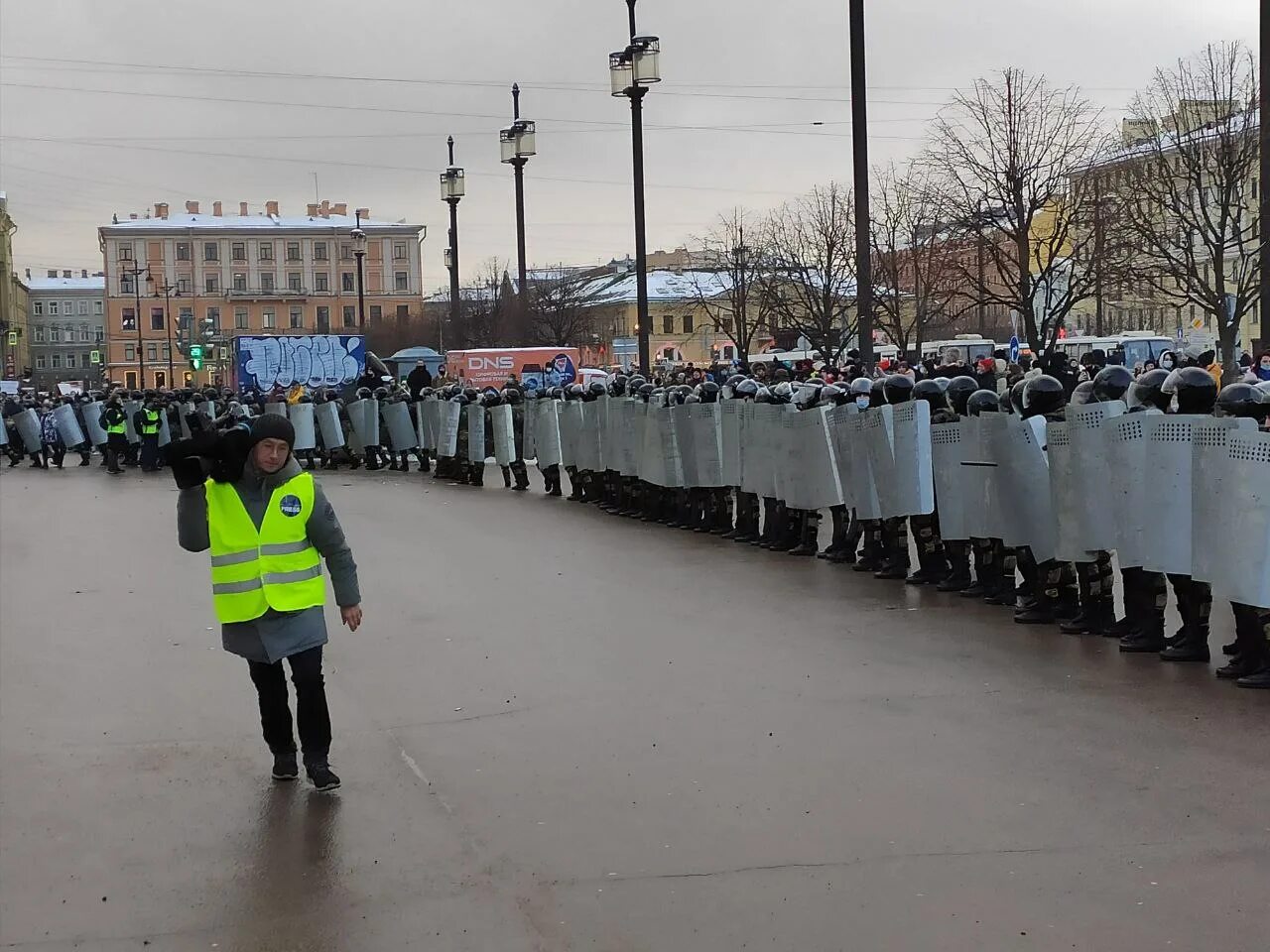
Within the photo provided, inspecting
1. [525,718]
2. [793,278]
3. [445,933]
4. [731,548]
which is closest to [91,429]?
[793,278]

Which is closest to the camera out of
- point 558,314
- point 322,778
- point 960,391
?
point 322,778

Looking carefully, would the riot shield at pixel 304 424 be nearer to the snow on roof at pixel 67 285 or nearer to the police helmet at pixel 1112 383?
the police helmet at pixel 1112 383

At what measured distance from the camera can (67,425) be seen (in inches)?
1575

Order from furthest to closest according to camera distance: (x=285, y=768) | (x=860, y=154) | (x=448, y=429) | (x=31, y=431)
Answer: (x=31, y=431) → (x=448, y=429) → (x=860, y=154) → (x=285, y=768)

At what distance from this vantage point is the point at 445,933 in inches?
207

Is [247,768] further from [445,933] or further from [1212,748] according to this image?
[1212,748]

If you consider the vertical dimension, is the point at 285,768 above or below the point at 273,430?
below

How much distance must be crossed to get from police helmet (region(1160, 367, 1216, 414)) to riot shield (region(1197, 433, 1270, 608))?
0.61 m

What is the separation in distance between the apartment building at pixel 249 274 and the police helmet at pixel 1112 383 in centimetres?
13223

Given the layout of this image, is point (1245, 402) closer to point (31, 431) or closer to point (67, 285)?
point (31, 431)

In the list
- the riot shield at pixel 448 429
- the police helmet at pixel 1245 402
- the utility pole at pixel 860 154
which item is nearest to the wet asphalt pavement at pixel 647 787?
the police helmet at pixel 1245 402

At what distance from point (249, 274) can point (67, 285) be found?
4008cm

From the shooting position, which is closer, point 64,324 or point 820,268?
point 820,268

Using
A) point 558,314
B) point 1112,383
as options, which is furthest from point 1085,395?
point 558,314
